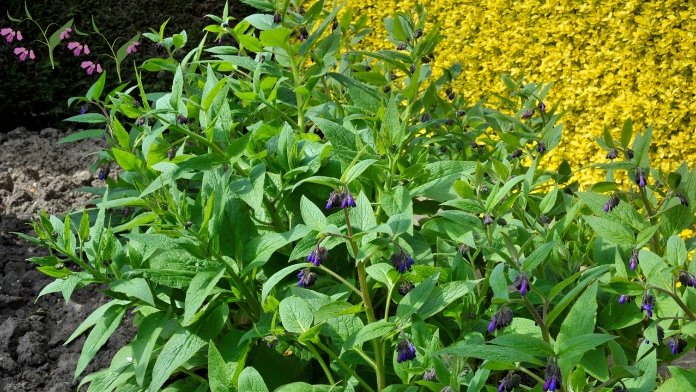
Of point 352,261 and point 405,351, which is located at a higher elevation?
point 405,351

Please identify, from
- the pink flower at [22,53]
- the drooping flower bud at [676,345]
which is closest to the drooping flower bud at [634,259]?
the drooping flower bud at [676,345]

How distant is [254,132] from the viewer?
8.02 ft

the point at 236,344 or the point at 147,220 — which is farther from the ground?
the point at 147,220

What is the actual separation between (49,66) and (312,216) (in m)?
5.38

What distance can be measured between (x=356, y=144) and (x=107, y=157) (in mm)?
996

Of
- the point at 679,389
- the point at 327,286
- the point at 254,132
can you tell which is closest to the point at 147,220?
the point at 254,132

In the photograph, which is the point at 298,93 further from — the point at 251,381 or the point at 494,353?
the point at 494,353

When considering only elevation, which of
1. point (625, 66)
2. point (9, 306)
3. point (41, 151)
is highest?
point (625, 66)

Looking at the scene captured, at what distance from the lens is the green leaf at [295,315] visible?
195cm

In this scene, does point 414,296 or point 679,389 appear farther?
point 414,296

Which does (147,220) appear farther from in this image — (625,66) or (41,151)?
(41,151)

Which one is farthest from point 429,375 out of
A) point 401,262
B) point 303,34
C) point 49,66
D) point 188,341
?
point 49,66

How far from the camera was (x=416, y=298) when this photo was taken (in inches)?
73.7

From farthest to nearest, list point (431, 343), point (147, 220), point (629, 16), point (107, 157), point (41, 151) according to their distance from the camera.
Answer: point (41, 151)
point (629, 16)
point (107, 157)
point (147, 220)
point (431, 343)
